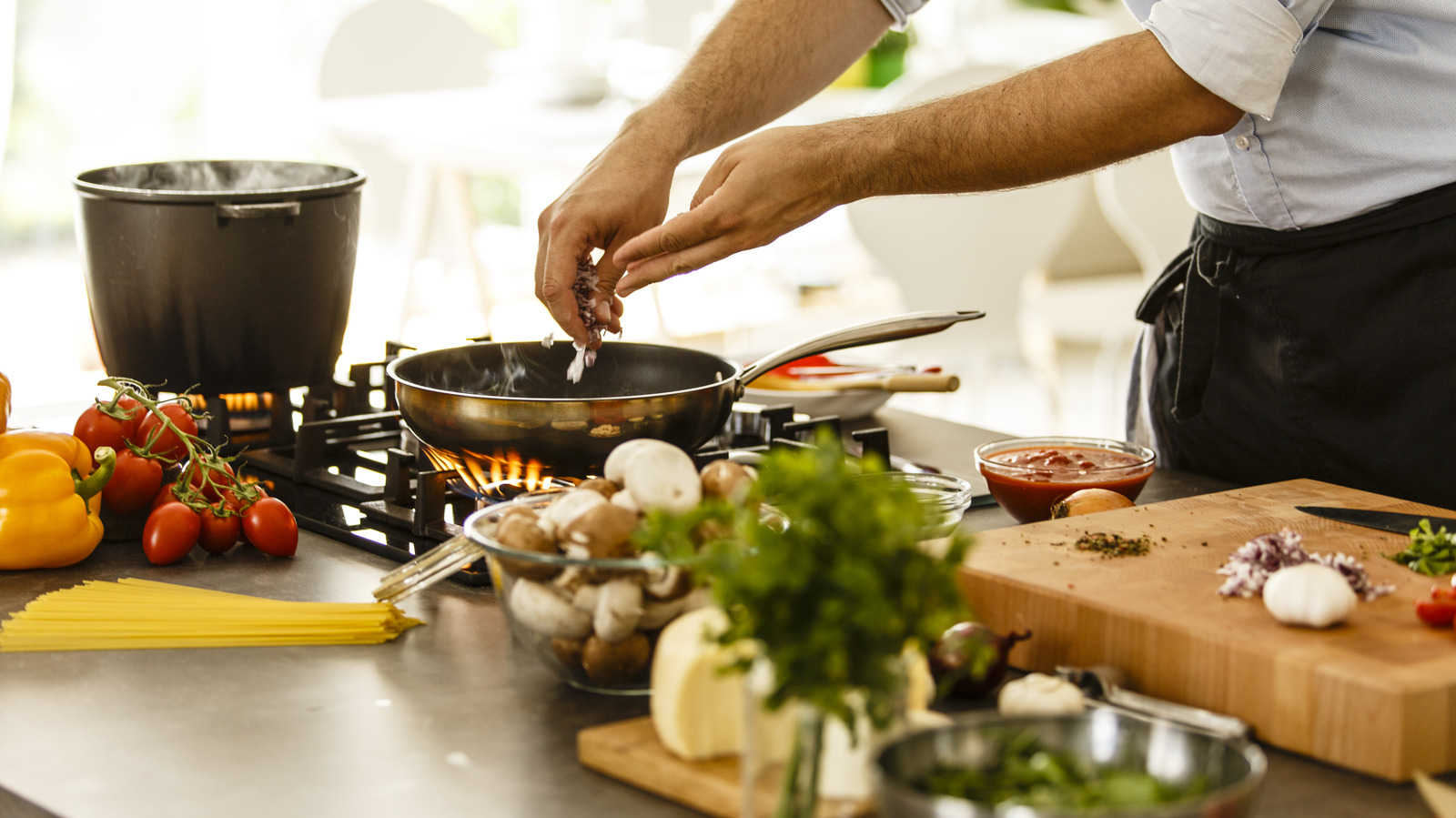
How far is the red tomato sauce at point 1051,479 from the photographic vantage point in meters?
1.36

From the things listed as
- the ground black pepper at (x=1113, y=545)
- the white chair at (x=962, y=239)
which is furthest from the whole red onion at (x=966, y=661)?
the white chair at (x=962, y=239)

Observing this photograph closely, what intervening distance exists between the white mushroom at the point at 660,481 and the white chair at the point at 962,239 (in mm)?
2681

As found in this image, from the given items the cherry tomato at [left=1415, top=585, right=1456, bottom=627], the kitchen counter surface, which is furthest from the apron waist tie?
the kitchen counter surface

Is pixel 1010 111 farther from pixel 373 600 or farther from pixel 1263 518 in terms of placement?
pixel 373 600

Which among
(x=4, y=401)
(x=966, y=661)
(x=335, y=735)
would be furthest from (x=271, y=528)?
(x=966, y=661)

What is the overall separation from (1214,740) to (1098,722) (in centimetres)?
5

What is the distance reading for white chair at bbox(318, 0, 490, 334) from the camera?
15.2ft

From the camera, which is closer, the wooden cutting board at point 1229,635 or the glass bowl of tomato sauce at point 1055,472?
the wooden cutting board at point 1229,635

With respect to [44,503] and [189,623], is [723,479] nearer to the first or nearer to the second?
[189,623]

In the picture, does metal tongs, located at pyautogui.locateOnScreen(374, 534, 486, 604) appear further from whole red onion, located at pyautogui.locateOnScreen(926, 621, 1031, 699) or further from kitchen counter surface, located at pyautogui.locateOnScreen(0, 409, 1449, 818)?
whole red onion, located at pyautogui.locateOnScreen(926, 621, 1031, 699)

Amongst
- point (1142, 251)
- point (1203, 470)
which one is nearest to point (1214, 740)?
point (1203, 470)

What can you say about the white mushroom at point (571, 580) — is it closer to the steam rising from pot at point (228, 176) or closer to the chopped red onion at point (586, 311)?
the chopped red onion at point (586, 311)

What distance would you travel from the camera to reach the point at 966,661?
0.93m

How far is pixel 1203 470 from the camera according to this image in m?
1.72
